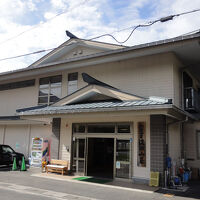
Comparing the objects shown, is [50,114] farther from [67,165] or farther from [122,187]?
[122,187]

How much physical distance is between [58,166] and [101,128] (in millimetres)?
3003

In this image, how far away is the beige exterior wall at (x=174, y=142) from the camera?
10719 mm

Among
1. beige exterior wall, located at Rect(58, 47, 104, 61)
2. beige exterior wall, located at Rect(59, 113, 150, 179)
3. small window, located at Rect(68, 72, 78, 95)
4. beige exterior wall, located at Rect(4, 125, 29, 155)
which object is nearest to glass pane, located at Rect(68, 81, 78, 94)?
small window, located at Rect(68, 72, 78, 95)

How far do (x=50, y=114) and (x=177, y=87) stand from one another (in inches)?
253

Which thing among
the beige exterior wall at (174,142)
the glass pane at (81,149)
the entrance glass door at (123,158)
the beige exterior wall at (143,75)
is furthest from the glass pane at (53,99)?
the beige exterior wall at (174,142)

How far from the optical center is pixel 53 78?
50.3ft

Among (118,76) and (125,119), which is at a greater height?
(118,76)

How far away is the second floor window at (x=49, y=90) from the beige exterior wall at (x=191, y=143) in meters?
7.95

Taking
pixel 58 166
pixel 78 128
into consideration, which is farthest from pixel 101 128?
pixel 58 166

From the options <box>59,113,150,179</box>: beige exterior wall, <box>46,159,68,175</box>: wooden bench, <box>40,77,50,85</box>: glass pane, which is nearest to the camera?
<box>59,113,150,179</box>: beige exterior wall

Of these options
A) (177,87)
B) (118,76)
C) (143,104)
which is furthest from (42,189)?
(177,87)

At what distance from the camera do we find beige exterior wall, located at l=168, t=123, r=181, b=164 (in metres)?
10.7

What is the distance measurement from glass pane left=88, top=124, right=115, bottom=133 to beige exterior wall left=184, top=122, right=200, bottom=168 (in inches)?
173

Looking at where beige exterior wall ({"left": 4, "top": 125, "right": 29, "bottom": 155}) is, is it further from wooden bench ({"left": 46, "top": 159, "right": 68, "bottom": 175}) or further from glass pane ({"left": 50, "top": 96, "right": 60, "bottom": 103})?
wooden bench ({"left": 46, "top": 159, "right": 68, "bottom": 175})
